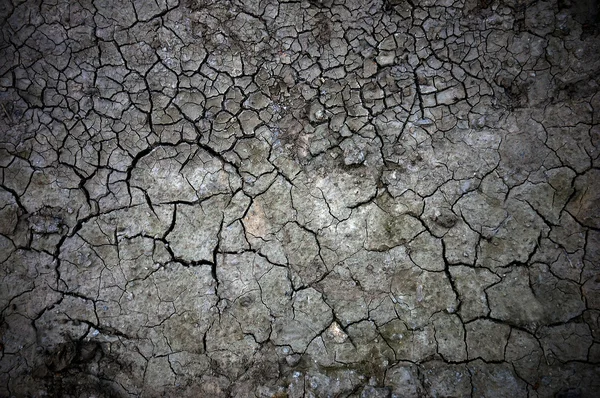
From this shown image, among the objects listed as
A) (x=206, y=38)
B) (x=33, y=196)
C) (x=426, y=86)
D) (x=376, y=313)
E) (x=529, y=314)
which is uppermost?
(x=206, y=38)

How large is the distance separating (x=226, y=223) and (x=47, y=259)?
4.13ft

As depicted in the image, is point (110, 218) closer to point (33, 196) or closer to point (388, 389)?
point (33, 196)

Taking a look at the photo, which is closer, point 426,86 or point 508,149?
point 508,149

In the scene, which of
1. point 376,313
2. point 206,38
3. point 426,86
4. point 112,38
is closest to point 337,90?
point 426,86

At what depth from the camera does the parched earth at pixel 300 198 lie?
7.70 feet

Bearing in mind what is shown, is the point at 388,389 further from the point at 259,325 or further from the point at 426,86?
the point at 426,86

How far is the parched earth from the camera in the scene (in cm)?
235

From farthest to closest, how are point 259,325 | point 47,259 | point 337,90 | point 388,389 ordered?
1. point 337,90
2. point 47,259
3. point 259,325
4. point 388,389

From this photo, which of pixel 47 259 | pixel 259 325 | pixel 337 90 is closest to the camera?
pixel 259 325

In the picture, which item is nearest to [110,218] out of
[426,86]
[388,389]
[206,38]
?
[206,38]

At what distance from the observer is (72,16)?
293 cm

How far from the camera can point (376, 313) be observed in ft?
7.91

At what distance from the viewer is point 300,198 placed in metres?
2.63

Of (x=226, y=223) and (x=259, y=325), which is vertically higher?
(x=226, y=223)
